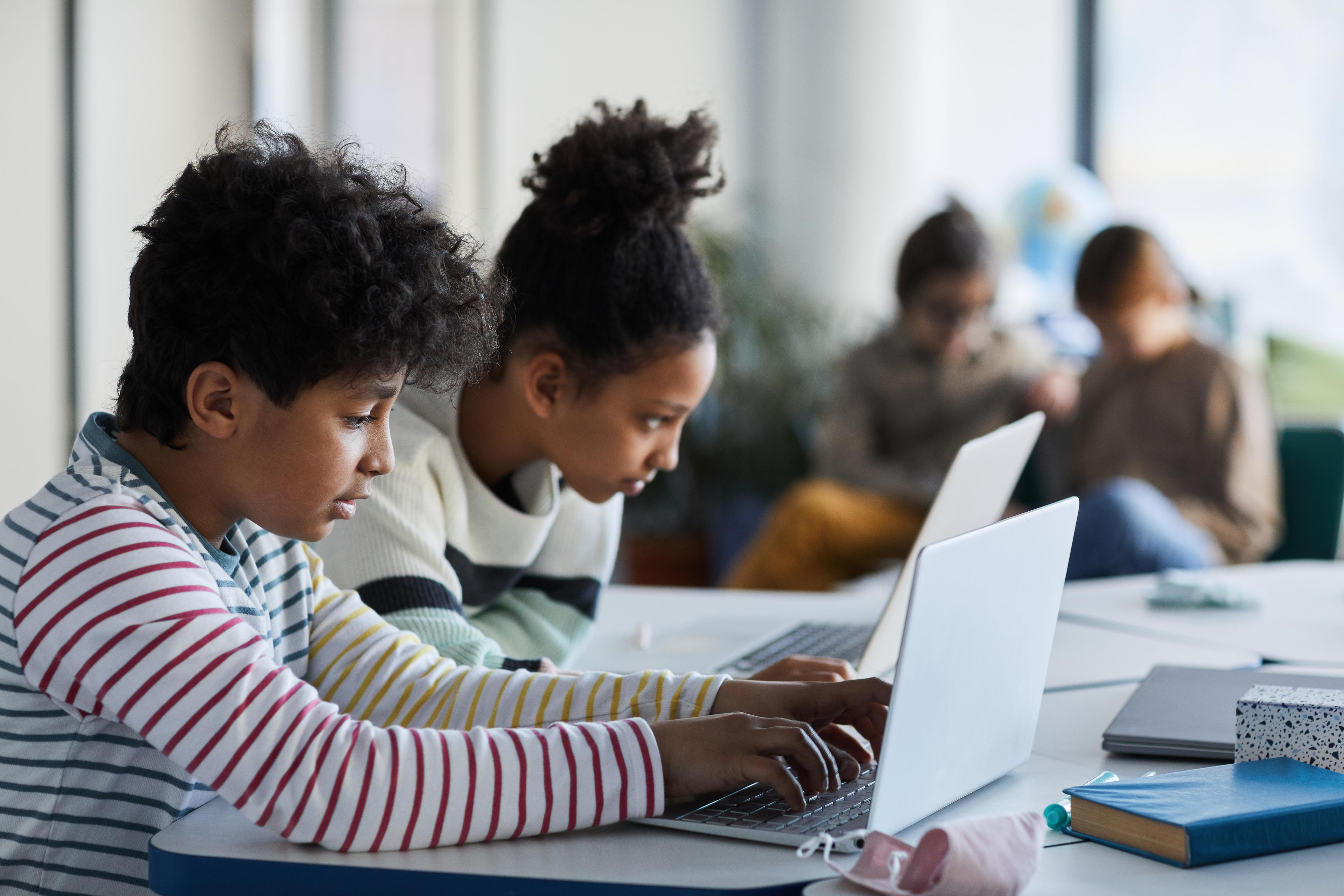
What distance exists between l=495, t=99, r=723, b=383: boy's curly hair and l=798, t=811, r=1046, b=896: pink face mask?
2.12 feet

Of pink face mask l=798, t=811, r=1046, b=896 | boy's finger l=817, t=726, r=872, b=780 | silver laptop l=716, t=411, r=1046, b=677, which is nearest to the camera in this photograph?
pink face mask l=798, t=811, r=1046, b=896

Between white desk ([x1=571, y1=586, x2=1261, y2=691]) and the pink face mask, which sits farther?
Answer: white desk ([x1=571, y1=586, x2=1261, y2=691])

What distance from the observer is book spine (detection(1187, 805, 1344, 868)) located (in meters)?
0.76

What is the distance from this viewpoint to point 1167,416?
2.83 metres

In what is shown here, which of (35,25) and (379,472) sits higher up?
(35,25)

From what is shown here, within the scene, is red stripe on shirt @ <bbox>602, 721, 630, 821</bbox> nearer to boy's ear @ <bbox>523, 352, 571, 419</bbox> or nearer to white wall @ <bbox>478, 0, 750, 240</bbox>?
boy's ear @ <bbox>523, 352, 571, 419</bbox>

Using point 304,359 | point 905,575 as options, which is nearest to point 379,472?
point 304,359

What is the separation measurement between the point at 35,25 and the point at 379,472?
2.52 m

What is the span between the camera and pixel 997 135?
171 inches

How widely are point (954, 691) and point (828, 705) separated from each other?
0.17 m

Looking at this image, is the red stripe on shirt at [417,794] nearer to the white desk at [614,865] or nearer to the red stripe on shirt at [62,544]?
the white desk at [614,865]

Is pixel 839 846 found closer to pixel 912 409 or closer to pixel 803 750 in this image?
pixel 803 750

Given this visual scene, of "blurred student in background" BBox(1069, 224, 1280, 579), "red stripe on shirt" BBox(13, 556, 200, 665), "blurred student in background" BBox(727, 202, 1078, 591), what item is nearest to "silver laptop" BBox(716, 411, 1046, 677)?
"red stripe on shirt" BBox(13, 556, 200, 665)

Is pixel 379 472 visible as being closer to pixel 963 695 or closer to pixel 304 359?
pixel 304 359
